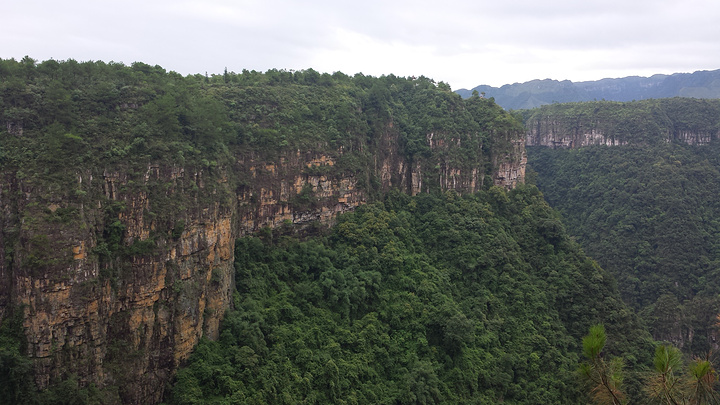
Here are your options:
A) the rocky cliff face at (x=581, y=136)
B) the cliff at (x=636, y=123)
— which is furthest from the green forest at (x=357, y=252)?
the rocky cliff face at (x=581, y=136)

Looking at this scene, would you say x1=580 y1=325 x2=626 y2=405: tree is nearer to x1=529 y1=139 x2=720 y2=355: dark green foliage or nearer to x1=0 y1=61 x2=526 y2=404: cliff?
x1=0 y1=61 x2=526 y2=404: cliff

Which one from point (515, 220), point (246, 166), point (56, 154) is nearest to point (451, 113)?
point (515, 220)

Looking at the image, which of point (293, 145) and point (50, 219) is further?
point (293, 145)

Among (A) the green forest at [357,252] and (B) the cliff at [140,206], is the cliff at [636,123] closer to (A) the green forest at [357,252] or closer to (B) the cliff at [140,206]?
(A) the green forest at [357,252]

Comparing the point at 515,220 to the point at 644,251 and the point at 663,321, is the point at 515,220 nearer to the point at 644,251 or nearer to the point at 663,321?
the point at 663,321

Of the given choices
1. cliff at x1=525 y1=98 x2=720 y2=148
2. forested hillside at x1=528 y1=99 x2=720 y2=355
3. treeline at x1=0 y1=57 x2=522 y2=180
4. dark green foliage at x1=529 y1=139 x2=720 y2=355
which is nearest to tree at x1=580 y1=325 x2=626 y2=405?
treeline at x1=0 y1=57 x2=522 y2=180

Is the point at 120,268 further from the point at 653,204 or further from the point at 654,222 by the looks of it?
the point at 653,204

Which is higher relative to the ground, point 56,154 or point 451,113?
point 451,113

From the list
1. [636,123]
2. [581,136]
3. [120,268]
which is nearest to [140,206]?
[120,268]
